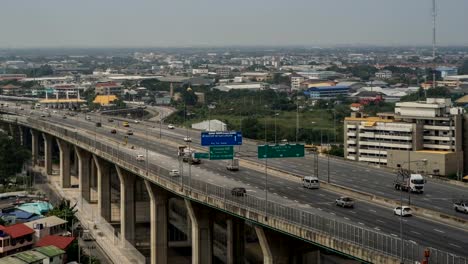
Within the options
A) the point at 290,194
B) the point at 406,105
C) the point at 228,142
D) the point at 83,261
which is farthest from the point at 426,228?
→ the point at 406,105

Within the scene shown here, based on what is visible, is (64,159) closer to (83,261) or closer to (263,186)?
(83,261)

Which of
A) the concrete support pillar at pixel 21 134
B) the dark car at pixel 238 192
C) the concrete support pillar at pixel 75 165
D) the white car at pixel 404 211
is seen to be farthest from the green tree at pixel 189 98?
the white car at pixel 404 211

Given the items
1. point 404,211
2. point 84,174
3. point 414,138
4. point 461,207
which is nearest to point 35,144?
point 84,174

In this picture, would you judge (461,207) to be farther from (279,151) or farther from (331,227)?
(279,151)

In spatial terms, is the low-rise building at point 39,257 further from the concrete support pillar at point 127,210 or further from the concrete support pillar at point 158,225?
the concrete support pillar at point 127,210

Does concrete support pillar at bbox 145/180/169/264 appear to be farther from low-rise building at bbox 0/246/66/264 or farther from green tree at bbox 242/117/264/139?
green tree at bbox 242/117/264/139

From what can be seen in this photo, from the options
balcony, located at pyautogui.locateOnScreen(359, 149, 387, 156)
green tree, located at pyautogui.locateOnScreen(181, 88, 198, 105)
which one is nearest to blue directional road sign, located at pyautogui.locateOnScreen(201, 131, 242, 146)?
balcony, located at pyautogui.locateOnScreen(359, 149, 387, 156)
